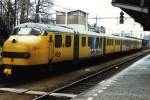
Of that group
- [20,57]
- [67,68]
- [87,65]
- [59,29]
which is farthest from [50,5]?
[20,57]

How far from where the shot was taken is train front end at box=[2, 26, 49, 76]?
55.5 ft

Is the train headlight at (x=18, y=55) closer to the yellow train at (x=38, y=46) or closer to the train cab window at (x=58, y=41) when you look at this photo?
the yellow train at (x=38, y=46)

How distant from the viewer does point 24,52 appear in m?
16.9

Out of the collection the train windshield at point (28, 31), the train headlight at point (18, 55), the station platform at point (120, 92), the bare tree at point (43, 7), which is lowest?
the station platform at point (120, 92)

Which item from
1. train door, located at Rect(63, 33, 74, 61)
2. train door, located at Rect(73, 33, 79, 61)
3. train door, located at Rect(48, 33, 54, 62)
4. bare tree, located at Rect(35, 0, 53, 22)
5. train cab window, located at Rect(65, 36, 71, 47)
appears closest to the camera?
train door, located at Rect(48, 33, 54, 62)

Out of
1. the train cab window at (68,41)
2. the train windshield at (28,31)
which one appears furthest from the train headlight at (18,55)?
the train cab window at (68,41)

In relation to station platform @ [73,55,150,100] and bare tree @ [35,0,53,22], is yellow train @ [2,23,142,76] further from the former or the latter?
bare tree @ [35,0,53,22]

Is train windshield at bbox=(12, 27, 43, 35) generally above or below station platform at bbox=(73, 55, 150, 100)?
above

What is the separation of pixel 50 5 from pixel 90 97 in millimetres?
43115

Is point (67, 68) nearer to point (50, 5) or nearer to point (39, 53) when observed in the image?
point (39, 53)

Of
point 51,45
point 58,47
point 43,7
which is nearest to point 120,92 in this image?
point 51,45

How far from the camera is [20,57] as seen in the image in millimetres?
16906

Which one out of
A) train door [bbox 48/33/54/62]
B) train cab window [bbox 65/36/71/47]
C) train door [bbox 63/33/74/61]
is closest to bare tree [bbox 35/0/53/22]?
train door [bbox 63/33/74/61]

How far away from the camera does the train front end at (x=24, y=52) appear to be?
16.9m
